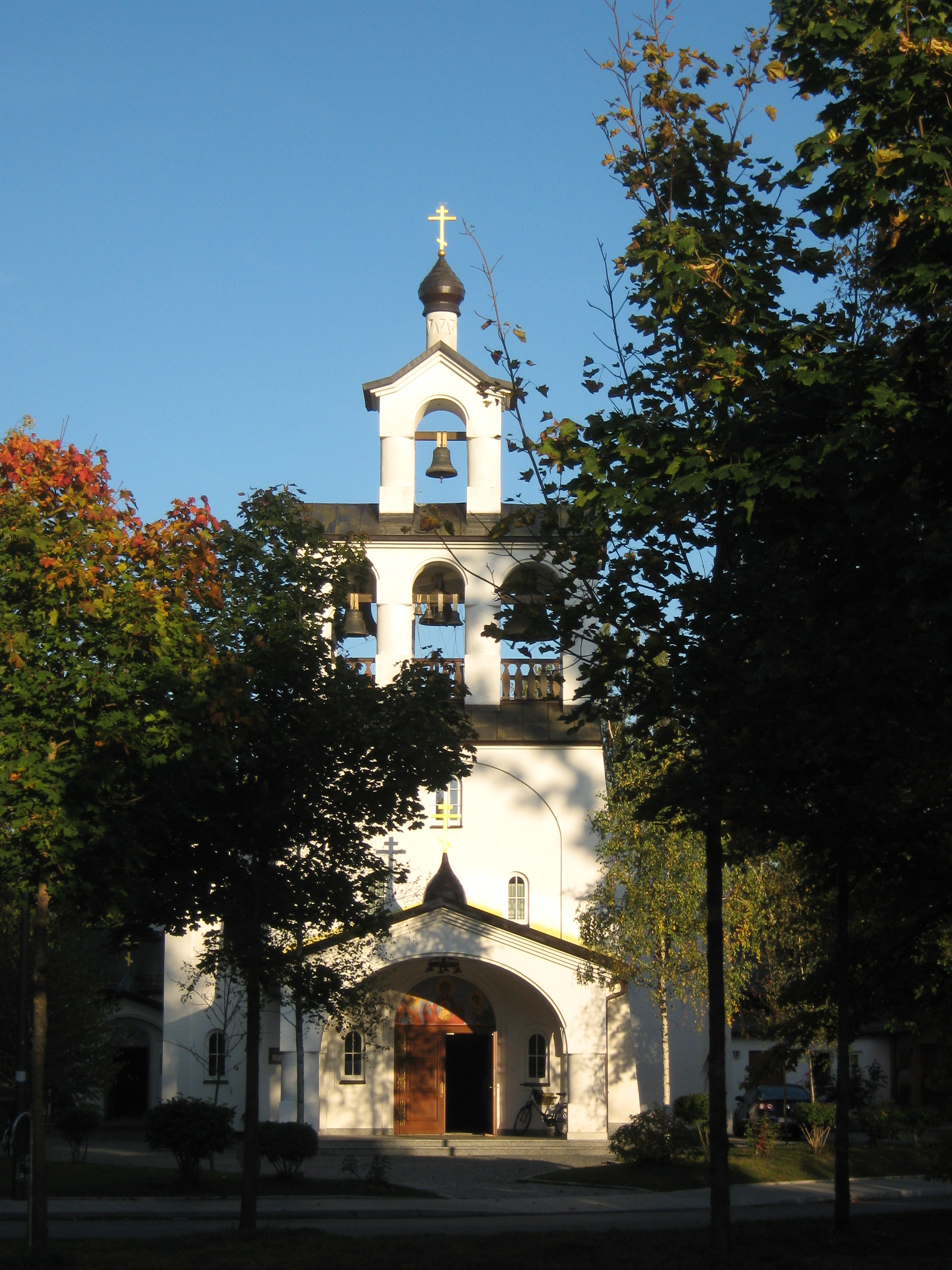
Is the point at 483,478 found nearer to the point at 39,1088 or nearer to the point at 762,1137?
the point at 762,1137

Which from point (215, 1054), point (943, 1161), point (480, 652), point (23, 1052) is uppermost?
point (480, 652)

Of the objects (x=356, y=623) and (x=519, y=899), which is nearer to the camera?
(x=356, y=623)

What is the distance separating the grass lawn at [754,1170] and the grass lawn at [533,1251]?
289 inches

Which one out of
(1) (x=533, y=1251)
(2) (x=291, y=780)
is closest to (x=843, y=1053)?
(1) (x=533, y=1251)

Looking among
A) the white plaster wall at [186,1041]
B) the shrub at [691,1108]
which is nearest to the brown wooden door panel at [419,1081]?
the white plaster wall at [186,1041]

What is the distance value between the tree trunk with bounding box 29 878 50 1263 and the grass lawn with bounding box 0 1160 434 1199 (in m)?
8.25

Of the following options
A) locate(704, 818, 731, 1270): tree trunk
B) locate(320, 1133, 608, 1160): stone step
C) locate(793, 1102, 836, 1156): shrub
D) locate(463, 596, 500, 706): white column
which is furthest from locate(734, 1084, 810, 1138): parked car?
locate(704, 818, 731, 1270): tree trunk

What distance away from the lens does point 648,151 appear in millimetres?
11820

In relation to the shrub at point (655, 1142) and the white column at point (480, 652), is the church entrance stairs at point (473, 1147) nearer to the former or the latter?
the shrub at point (655, 1142)

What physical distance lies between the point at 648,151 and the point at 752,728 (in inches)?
196

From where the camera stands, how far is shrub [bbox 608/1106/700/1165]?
22.5 meters

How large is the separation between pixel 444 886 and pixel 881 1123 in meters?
10.0

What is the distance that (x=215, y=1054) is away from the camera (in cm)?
3306

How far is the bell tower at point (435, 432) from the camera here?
103 feet
